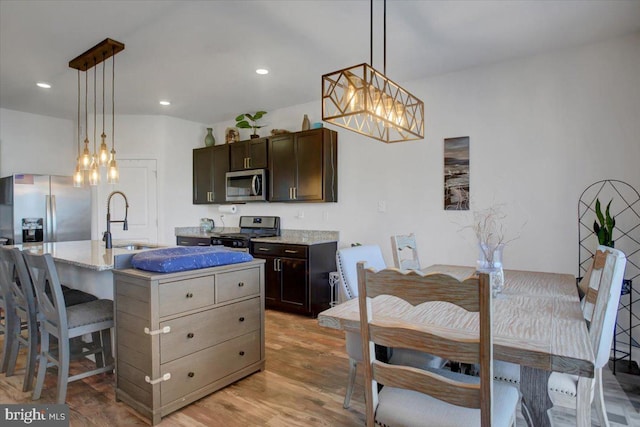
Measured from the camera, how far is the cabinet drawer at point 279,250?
160 inches

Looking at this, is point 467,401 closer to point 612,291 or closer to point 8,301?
point 612,291

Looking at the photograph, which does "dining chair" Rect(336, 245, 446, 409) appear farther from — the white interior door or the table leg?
the white interior door

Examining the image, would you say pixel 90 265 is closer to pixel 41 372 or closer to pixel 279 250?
pixel 41 372

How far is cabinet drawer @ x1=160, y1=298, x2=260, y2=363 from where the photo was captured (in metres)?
2.12

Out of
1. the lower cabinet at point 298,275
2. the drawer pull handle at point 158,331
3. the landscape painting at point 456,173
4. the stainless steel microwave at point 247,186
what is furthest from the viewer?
the stainless steel microwave at point 247,186

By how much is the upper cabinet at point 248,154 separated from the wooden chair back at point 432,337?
Result: 381 centimetres

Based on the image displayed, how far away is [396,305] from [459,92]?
2.69 metres

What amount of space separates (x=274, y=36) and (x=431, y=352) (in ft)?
8.63

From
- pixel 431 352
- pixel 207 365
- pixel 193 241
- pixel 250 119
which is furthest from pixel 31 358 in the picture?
pixel 250 119

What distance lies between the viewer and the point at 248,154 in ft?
16.4

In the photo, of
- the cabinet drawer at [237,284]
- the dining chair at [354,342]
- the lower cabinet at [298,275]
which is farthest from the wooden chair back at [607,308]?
the lower cabinet at [298,275]

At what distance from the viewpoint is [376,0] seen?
2371 millimetres

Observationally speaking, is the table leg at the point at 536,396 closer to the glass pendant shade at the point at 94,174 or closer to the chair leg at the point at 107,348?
the chair leg at the point at 107,348

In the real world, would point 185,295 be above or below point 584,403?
above
